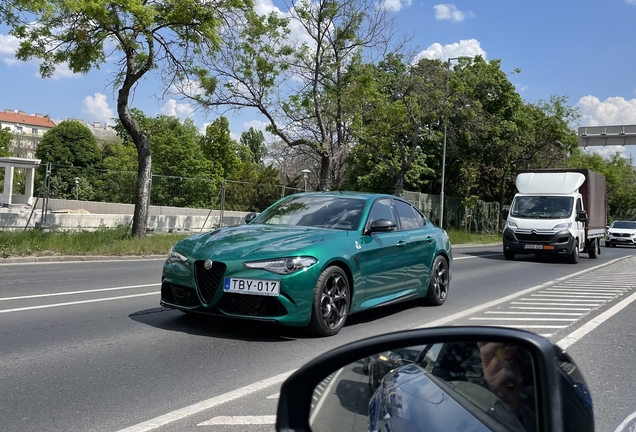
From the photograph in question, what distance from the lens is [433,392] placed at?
1667mm

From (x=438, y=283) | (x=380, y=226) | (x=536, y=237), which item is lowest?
(x=438, y=283)

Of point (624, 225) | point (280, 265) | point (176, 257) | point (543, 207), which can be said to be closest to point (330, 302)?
point (280, 265)

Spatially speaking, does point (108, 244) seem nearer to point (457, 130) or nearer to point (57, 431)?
point (57, 431)

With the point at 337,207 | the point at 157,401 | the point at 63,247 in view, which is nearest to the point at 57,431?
the point at 157,401

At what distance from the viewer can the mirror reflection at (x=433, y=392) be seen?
4.81 feet

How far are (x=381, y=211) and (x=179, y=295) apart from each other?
2730 mm

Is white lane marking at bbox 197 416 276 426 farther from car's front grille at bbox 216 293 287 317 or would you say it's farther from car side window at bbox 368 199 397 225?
car side window at bbox 368 199 397 225

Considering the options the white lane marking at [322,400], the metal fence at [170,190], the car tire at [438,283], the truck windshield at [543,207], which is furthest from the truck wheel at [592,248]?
the white lane marking at [322,400]

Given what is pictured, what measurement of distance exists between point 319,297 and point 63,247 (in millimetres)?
10230

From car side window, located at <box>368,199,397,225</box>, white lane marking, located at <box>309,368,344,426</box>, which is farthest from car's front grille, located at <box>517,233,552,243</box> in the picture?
white lane marking, located at <box>309,368,344,426</box>

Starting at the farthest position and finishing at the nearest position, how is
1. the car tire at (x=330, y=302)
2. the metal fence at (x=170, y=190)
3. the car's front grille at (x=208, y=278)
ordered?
the metal fence at (x=170, y=190), the car tire at (x=330, y=302), the car's front grille at (x=208, y=278)

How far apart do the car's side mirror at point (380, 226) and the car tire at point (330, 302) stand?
0.76 m

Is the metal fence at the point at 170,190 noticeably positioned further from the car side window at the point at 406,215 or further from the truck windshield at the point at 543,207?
the car side window at the point at 406,215

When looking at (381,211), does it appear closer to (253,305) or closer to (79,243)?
(253,305)
